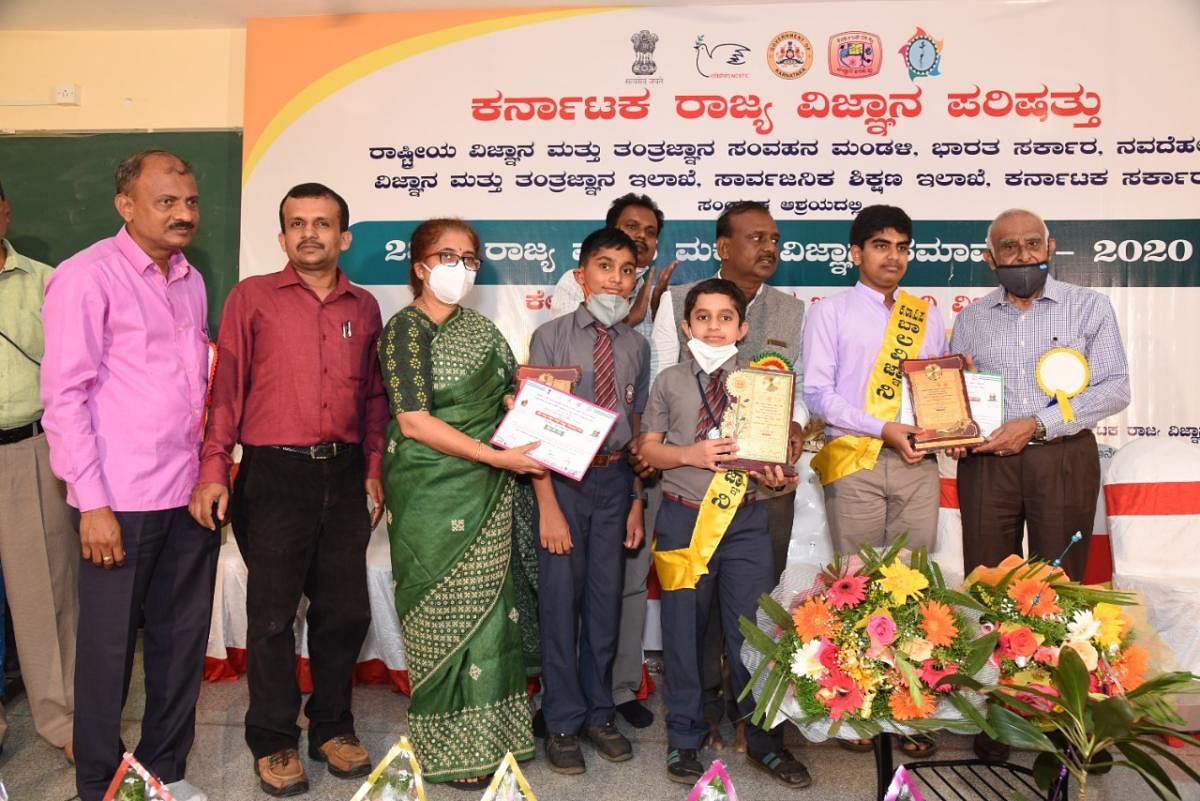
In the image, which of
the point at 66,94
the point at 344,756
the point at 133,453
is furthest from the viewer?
the point at 66,94

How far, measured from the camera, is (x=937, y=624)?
212 cm

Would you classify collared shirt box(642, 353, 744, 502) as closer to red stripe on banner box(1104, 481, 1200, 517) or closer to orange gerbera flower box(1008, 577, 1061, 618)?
orange gerbera flower box(1008, 577, 1061, 618)

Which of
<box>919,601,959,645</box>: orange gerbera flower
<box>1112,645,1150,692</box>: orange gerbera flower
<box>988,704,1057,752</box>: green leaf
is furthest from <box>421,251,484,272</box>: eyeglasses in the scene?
<box>1112,645,1150,692</box>: orange gerbera flower

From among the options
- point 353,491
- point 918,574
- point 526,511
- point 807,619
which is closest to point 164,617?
point 353,491

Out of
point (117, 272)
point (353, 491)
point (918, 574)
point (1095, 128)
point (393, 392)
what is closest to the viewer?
point (918, 574)

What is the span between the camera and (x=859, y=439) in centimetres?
329

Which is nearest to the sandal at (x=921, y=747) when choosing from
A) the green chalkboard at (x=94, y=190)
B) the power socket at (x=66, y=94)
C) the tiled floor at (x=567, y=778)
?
the tiled floor at (x=567, y=778)

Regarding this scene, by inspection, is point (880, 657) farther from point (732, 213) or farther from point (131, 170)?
point (131, 170)

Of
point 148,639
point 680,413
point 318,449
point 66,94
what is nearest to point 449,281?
point 318,449

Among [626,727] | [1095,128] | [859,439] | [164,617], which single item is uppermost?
[1095,128]

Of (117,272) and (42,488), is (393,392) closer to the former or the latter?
(117,272)

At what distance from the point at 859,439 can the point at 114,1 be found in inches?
169

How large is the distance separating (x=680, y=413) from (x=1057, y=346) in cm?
140

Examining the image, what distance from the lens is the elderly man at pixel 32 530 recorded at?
3281 millimetres
